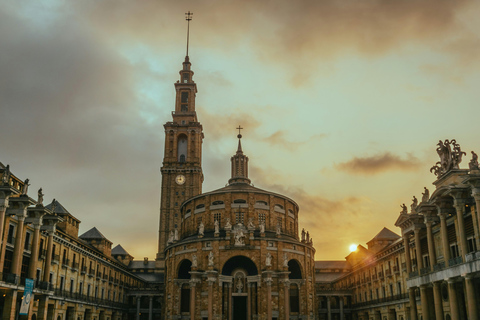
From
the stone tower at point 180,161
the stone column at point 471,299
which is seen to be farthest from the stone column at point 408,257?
the stone tower at point 180,161

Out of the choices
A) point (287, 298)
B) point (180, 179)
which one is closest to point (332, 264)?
point (180, 179)

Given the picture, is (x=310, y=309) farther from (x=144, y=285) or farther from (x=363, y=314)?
(x=144, y=285)

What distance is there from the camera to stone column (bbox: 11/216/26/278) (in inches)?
1444

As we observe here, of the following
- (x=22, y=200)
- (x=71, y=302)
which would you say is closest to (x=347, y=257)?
(x=71, y=302)

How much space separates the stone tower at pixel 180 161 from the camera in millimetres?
95625

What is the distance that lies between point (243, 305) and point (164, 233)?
41.4 m

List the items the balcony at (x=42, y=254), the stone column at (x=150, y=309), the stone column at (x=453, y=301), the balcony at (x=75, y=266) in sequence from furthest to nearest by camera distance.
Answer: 1. the stone column at (x=150, y=309)
2. the balcony at (x=75, y=266)
3. the balcony at (x=42, y=254)
4. the stone column at (x=453, y=301)

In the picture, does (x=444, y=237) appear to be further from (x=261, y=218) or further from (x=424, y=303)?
(x=261, y=218)

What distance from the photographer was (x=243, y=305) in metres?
56.6

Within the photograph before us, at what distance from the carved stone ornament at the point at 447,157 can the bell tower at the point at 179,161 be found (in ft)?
211

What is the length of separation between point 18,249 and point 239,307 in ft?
96.0

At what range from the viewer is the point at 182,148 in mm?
103938

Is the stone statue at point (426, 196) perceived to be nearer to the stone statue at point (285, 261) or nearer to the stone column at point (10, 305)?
the stone statue at point (285, 261)

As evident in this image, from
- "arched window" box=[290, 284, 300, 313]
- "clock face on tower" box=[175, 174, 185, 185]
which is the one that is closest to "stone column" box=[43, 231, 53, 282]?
"arched window" box=[290, 284, 300, 313]
